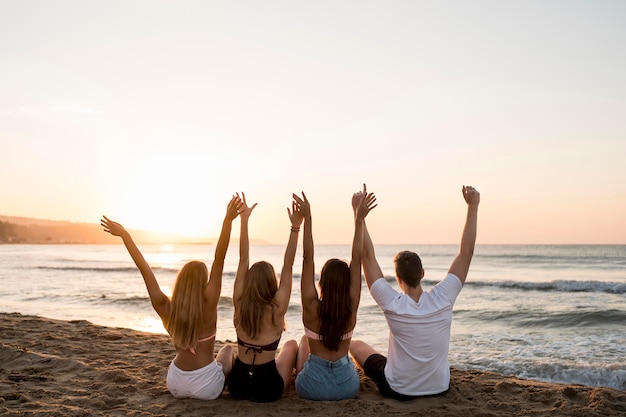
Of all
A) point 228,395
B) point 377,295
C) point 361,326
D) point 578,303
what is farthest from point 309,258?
point 578,303

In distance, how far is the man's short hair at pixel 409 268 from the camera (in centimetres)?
422

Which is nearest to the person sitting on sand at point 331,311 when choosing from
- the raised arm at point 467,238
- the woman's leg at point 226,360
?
the woman's leg at point 226,360

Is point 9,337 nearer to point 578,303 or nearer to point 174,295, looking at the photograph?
point 174,295

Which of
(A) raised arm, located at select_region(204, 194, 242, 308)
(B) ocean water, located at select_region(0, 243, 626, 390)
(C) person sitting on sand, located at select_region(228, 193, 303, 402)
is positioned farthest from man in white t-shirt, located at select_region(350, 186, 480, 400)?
(B) ocean water, located at select_region(0, 243, 626, 390)

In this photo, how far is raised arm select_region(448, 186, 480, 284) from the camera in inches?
174

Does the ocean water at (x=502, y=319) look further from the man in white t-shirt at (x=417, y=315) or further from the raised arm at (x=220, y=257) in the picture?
the raised arm at (x=220, y=257)

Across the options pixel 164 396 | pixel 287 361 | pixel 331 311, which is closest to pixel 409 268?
pixel 331 311

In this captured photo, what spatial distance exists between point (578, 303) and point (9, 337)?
52.4 feet

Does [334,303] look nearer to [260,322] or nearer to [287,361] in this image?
[260,322]

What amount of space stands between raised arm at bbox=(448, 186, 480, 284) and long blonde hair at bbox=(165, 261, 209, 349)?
2255 millimetres

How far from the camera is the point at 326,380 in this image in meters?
4.78

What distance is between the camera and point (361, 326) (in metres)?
11.0

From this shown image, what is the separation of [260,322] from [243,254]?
26.7 inches

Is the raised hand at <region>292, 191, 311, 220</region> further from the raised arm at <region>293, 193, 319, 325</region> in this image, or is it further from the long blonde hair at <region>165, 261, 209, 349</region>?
the long blonde hair at <region>165, 261, 209, 349</region>
